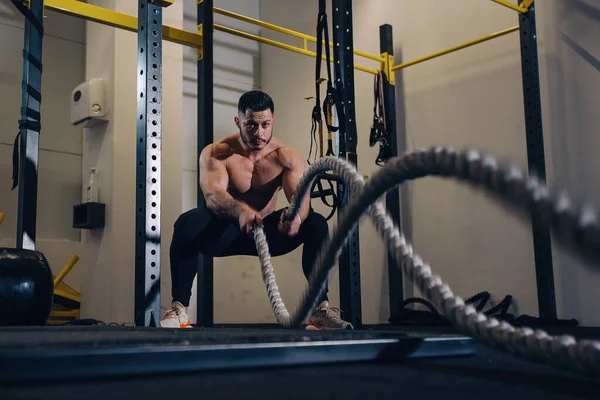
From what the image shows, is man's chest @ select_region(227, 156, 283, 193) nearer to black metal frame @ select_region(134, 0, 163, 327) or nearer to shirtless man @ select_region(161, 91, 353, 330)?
shirtless man @ select_region(161, 91, 353, 330)

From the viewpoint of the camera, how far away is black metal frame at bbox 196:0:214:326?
320 centimetres

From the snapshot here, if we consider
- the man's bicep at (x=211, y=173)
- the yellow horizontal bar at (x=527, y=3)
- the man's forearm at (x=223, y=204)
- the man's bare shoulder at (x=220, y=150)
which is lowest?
the man's forearm at (x=223, y=204)

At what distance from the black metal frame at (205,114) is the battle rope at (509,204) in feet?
6.75

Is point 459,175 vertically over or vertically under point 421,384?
over

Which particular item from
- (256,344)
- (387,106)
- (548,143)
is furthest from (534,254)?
(256,344)

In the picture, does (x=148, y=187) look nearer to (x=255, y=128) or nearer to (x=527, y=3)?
(x=255, y=128)

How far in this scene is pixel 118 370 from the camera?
2.43 feet

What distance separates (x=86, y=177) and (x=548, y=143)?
10.8 feet

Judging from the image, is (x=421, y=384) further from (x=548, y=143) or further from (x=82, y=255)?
(x=82, y=255)

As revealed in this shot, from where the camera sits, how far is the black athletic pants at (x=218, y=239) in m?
2.80

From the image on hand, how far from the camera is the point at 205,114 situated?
10.5ft

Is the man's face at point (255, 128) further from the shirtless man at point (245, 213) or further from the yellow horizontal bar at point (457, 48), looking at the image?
the yellow horizontal bar at point (457, 48)

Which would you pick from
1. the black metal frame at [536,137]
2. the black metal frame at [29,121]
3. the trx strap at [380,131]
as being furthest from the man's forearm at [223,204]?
the black metal frame at [536,137]

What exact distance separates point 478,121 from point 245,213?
6.90 feet
